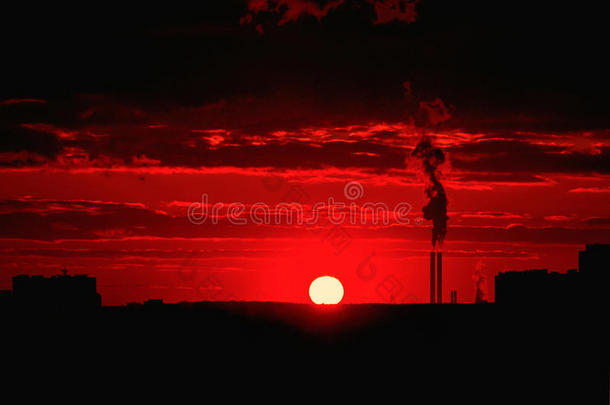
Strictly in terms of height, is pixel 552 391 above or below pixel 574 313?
below

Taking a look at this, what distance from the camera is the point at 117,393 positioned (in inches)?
1747

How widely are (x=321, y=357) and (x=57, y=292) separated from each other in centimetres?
4233

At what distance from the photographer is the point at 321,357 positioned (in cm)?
4994

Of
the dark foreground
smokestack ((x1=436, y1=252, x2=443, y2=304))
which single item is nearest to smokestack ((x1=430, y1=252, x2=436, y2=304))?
smokestack ((x1=436, y1=252, x2=443, y2=304))

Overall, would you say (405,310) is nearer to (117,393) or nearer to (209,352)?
Answer: (209,352)

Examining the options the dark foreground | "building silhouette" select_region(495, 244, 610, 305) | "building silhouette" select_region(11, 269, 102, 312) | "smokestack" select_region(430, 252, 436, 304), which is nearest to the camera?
the dark foreground

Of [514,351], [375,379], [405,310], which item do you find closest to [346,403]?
[375,379]

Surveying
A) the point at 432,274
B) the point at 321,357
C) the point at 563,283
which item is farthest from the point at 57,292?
the point at 563,283

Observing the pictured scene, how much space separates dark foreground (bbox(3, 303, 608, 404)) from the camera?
45656 mm

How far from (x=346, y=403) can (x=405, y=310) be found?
17.5m

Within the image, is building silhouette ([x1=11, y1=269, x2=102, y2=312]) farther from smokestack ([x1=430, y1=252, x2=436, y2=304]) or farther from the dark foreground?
smokestack ([x1=430, y1=252, x2=436, y2=304])

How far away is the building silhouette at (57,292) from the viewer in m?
81.8

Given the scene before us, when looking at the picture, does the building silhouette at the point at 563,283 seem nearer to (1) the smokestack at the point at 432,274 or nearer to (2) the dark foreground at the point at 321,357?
(1) the smokestack at the point at 432,274

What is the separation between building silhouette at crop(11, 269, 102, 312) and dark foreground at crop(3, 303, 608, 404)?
27.2m
